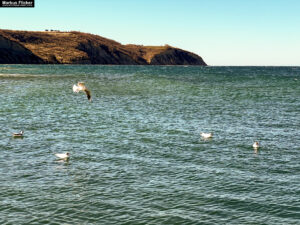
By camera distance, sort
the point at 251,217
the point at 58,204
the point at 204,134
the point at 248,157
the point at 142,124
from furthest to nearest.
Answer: the point at 142,124, the point at 204,134, the point at 248,157, the point at 58,204, the point at 251,217

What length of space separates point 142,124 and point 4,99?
2944 cm

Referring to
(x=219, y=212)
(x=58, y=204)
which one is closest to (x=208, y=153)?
(x=219, y=212)

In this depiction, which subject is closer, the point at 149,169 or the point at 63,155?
the point at 149,169

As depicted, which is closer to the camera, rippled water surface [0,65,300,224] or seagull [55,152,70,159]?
rippled water surface [0,65,300,224]

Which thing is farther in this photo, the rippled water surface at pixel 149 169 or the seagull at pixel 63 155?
the seagull at pixel 63 155

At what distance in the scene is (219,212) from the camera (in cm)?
1762

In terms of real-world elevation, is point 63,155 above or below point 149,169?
above

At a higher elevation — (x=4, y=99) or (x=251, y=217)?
(x=4, y=99)

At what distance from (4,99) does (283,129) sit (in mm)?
41740

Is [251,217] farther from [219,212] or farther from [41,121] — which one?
[41,121]

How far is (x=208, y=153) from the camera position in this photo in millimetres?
27781

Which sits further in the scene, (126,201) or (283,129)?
(283,129)

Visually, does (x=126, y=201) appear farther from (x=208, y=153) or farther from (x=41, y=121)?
(x=41, y=121)

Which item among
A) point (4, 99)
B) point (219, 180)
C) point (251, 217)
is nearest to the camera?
point (251, 217)
